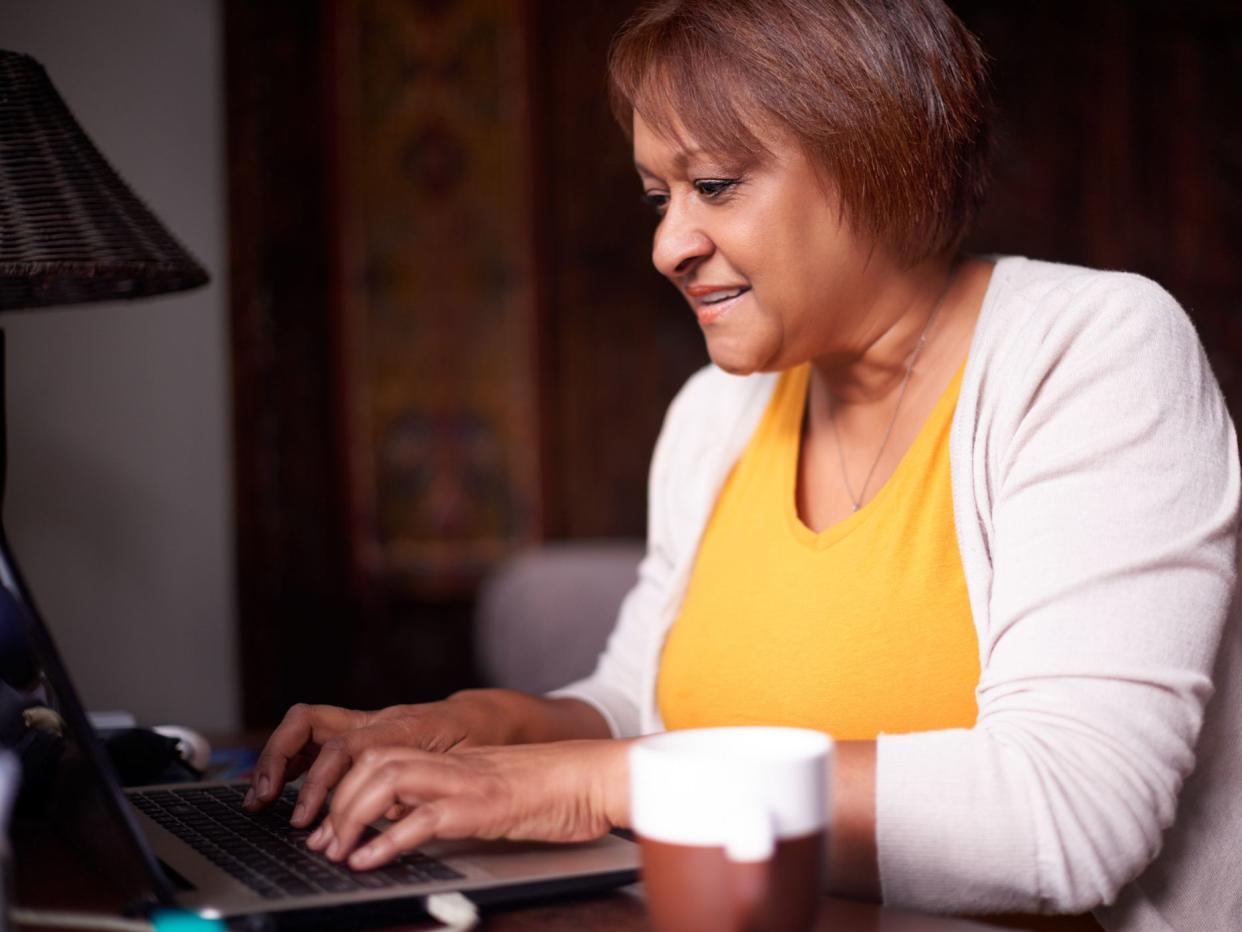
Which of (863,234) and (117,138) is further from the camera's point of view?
(117,138)

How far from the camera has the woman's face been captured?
1085 millimetres

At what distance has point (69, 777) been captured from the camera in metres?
0.72

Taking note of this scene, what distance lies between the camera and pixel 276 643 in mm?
3178

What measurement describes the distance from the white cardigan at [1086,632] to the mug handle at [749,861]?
0.72 ft

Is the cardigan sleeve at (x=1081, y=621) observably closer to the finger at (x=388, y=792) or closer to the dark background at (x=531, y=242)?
the finger at (x=388, y=792)

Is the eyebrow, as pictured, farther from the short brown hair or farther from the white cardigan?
the white cardigan

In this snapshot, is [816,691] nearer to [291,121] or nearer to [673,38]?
[673,38]

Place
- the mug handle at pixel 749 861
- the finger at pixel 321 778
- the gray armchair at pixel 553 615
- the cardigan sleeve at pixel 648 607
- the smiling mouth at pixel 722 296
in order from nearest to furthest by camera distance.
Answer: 1. the mug handle at pixel 749 861
2. the finger at pixel 321 778
3. the smiling mouth at pixel 722 296
4. the cardigan sleeve at pixel 648 607
5. the gray armchair at pixel 553 615

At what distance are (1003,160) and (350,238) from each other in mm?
1532

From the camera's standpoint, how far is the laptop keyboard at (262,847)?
73 cm

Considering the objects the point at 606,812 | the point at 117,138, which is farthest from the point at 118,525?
the point at 606,812

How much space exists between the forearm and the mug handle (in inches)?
20.0

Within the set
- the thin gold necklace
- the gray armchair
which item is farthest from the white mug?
the gray armchair

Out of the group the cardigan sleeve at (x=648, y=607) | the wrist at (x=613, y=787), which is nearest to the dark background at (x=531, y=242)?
the cardigan sleeve at (x=648, y=607)
